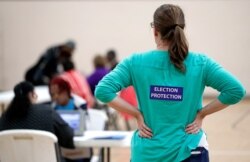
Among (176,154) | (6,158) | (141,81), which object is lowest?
(6,158)

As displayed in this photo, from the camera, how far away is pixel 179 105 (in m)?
1.96

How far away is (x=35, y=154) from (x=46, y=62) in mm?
3868

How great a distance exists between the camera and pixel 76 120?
3549 mm

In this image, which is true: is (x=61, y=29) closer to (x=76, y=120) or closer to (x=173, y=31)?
(x=76, y=120)

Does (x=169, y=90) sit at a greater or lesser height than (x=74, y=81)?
greater

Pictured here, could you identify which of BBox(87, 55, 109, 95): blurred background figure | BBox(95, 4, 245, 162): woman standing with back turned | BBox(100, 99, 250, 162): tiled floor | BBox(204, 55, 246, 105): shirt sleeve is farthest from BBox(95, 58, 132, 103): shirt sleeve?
BBox(87, 55, 109, 95): blurred background figure

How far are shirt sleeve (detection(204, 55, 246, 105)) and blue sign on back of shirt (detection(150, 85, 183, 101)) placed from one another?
130mm

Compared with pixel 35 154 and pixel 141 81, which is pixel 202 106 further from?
pixel 35 154

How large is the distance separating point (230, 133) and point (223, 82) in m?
1.06

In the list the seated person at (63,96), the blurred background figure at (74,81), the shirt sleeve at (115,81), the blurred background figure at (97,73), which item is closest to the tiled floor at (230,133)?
the shirt sleeve at (115,81)

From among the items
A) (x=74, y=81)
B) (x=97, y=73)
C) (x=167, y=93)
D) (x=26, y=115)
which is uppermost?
(x=167, y=93)

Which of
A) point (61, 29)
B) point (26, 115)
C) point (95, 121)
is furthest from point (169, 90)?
point (61, 29)

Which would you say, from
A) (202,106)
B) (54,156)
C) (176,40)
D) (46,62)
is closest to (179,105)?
(202,106)

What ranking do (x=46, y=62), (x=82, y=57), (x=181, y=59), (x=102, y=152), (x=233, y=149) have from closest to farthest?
1. (x=181, y=59)
2. (x=233, y=149)
3. (x=102, y=152)
4. (x=46, y=62)
5. (x=82, y=57)
